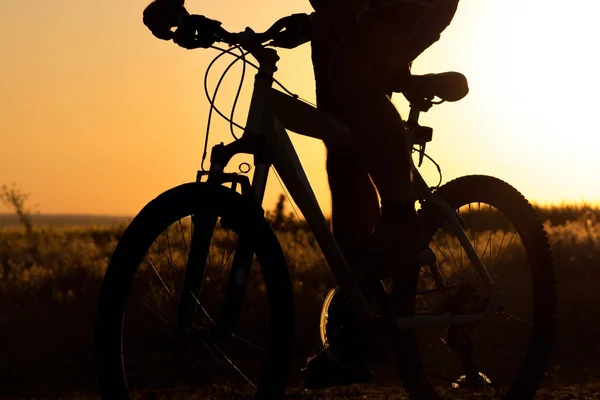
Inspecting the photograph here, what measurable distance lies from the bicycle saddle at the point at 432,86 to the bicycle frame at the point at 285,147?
0.51 meters

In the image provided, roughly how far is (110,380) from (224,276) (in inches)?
248

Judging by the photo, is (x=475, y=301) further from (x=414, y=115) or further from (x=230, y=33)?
(x=230, y=33)

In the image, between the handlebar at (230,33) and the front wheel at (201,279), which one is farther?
the handlebar at (230,33)

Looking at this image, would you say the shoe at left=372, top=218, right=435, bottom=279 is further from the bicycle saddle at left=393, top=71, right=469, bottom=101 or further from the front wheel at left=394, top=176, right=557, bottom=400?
the bicycle saddle at left=393, top=71, right=469, bottom=101

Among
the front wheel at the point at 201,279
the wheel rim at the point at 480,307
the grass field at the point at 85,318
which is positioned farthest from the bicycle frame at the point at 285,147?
the grass field at the point at 85,318

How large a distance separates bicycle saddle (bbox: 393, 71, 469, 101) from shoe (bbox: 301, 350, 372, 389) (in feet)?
3.98

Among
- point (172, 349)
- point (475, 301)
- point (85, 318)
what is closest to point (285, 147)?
point (475, 301)

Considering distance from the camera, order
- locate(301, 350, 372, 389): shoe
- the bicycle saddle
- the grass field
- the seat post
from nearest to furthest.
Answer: locate(301, 350, 372, 389): shoe
the bicycle saddle
the seat post
the grass field

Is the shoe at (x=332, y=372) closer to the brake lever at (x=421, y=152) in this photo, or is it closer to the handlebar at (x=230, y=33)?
the brake lever at (x=421, y=152)

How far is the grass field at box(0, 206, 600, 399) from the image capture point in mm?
6824

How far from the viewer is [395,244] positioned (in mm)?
3809

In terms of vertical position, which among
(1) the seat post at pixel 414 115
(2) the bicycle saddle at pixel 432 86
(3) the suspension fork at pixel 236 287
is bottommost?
(3) the suspension fork at pixel 236 287

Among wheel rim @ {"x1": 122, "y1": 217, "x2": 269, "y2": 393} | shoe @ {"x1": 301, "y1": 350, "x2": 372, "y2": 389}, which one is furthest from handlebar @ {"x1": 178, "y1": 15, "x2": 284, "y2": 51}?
wheel rim @ {"x1": 122, "y1": 217, "x2": 269, "y2": 393}

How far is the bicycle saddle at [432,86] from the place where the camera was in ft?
14.1
